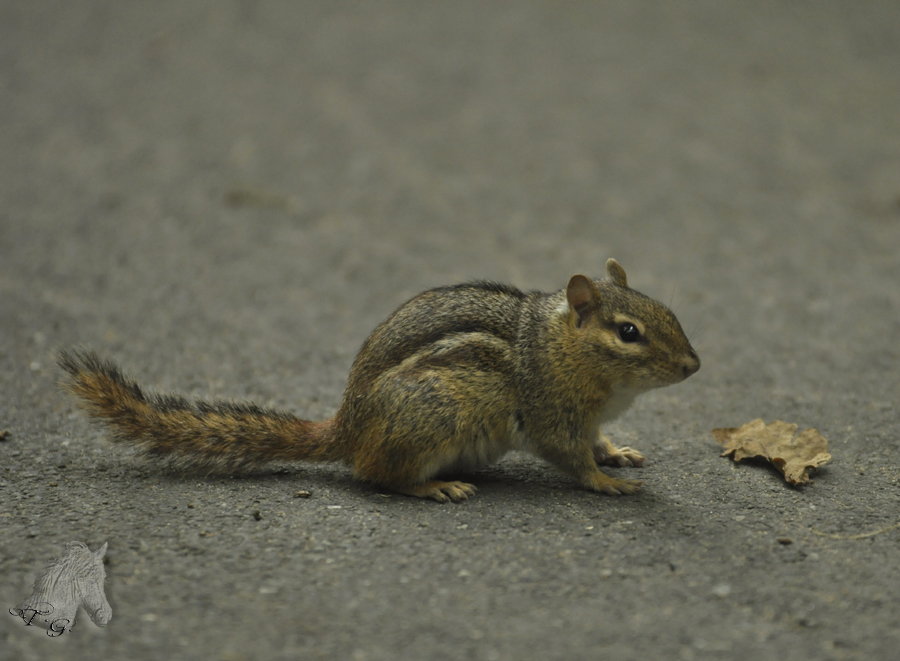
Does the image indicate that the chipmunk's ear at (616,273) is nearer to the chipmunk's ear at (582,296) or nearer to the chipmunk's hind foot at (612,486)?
the chipmunk's ear at (582,296)

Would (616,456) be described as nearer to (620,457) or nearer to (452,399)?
(620,457)

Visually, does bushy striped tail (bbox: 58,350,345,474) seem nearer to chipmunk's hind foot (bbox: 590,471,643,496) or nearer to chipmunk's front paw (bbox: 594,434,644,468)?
chipmunk's hind foot (bbox: 590,471,643,496)

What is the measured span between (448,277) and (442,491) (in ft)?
13.6

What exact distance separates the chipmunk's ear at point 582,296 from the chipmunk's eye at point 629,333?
7.1 inches

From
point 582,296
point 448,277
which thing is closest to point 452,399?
point 582,296

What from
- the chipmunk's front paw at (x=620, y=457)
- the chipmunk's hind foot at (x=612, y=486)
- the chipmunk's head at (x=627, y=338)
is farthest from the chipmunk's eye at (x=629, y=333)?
the chipmunk's front paw at (x=620, y=457)

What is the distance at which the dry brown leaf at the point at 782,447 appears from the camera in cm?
432

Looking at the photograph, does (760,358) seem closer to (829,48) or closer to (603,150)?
(603,150)

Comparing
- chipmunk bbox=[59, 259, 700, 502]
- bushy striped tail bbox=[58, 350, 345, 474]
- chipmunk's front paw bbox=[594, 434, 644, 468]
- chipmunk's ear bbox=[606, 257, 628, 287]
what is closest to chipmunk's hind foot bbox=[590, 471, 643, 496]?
chipmunk bbox=[59, 259, 700, 502]

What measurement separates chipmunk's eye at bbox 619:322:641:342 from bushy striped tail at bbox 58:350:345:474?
56.1 inches

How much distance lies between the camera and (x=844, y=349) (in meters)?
6.55

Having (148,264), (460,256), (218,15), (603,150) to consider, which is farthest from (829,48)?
(148,264)

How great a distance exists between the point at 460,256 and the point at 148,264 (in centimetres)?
289

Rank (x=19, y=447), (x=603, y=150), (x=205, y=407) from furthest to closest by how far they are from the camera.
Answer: (x=603, y=150)
(x=19, y=447)
(x=205, y=407)
